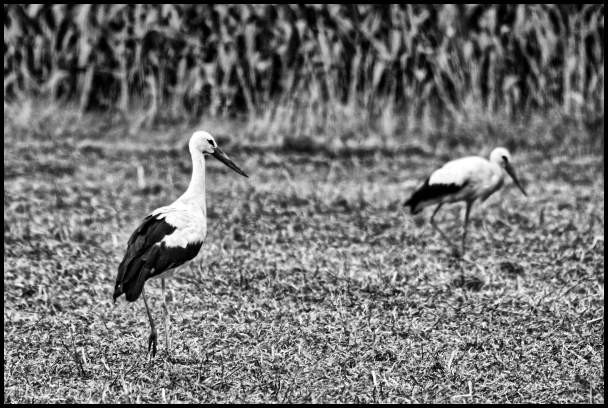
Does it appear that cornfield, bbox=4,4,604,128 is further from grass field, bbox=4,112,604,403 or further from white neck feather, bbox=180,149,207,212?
white neck feather, bbox=180,149,207,212

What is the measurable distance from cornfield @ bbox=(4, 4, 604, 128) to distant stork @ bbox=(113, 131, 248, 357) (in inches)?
194

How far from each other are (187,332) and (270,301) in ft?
2.08

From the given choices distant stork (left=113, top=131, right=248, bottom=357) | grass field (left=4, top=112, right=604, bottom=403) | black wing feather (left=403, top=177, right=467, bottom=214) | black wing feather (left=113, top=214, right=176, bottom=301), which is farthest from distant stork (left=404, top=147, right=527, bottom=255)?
black wing feather (left=113, top=214, right=176, bottom=301)

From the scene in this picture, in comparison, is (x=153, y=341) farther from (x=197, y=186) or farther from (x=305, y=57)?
(x=305, y=57)

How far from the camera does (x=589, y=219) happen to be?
758 cm

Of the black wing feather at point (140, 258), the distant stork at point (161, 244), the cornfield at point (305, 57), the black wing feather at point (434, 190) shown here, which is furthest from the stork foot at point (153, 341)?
the cornfield at point (305, 57)

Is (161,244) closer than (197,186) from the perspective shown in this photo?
Yes

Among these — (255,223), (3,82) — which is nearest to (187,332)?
(255,223)

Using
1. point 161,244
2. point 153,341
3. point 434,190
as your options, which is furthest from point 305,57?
point 153,341

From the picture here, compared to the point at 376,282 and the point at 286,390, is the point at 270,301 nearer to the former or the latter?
the point at 376,282

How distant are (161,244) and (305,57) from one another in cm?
552

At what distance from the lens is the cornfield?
10.1 m

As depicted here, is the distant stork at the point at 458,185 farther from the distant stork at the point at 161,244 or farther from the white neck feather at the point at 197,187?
the distant stork at the point at 161,244

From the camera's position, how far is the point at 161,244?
Answer: 4785 mm
